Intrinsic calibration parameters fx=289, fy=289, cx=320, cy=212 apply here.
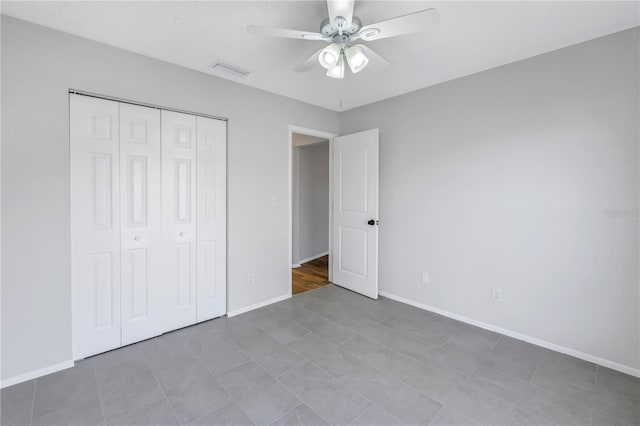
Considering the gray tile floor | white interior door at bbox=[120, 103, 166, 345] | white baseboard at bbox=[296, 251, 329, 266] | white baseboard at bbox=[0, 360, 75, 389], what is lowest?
the gray tile floor

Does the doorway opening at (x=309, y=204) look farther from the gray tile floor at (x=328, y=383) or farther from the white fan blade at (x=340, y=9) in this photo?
the white fan blade at (x=340, y=9)

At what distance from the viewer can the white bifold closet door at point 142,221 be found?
87.7 inches

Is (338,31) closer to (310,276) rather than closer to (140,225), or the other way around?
(140,225)

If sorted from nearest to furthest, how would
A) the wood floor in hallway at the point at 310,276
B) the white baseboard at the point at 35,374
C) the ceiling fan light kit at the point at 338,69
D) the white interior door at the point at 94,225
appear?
the white baseboard at the point at 35,374 → the ceiling fan light kit at the point at 338,69 → the white interior door at the point at 94,225 → the wood floor in hallway at the point at 310,276

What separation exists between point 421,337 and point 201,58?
10.3 ft

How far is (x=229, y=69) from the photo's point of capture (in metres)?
2.69

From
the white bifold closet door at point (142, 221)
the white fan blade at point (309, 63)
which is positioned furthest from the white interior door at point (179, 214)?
the white fan blade at point (309, 63)

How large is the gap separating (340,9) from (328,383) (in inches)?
91.1

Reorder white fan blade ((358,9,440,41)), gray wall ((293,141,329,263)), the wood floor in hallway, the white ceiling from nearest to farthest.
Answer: white fan blade ((358,9,440,41))
the white ceiling
the wood floor in hallway
gray wall ((293,141,329,263))

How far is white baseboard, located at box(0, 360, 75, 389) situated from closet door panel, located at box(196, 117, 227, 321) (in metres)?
1.00

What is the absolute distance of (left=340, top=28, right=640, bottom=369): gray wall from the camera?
6.94 feet

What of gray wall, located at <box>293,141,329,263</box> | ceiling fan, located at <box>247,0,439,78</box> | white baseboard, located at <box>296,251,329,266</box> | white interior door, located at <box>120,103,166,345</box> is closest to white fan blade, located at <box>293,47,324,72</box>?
ceiling fan, located at <box>247,0,439,78</box>

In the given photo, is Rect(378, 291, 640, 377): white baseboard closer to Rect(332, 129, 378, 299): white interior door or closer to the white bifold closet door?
Rect(332, 129, 378, 299): white interior door

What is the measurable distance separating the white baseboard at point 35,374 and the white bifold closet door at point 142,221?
0.35ft
